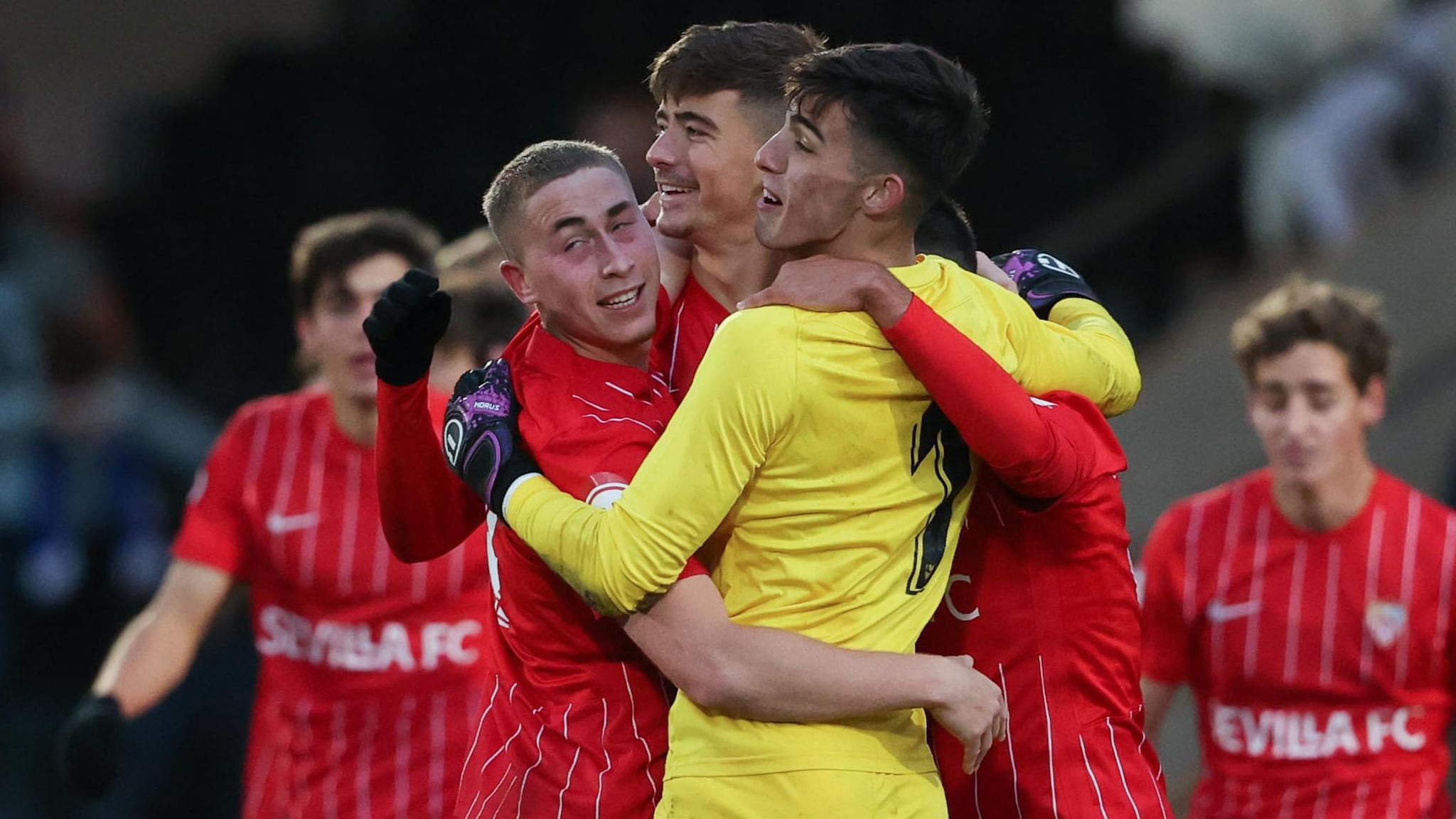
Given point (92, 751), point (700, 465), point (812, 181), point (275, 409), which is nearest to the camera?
point (700, 465)

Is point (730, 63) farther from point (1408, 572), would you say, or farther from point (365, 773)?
point (1408, 572)

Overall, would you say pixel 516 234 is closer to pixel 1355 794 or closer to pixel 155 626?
pixel 155 626

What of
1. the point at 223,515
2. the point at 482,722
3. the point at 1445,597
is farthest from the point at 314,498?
the point at 1445,597

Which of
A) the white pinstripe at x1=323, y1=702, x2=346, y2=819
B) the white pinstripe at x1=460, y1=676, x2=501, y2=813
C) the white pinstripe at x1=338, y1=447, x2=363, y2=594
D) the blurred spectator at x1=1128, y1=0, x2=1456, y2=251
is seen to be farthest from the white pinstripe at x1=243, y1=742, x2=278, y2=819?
the blurred spectator at x1=1128, y1=0, x2=1456, y2=251

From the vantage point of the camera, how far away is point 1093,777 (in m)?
2.67

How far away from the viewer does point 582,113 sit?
7906 millimetres

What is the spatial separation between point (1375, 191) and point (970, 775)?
5.70 meters

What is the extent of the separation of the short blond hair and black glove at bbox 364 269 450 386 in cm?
199

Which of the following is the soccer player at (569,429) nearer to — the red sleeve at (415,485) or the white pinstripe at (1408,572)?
the red sleeve at (415,485)

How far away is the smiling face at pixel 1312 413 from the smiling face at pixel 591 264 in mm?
1769

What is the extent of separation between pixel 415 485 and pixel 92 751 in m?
1.19

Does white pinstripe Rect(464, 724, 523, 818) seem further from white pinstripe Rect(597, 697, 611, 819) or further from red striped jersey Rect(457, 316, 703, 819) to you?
white pinstripe Rect(597, 697, 611, 819)

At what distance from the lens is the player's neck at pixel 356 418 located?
3.93 m

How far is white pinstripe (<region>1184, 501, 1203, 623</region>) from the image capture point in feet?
13.0
